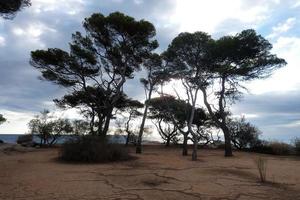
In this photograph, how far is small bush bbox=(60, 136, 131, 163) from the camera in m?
12.8

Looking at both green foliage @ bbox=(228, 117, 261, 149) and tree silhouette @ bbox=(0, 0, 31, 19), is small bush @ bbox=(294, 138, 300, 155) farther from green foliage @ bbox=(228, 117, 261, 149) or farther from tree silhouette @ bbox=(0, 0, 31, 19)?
tree silhouette @ bbox=(0, 0, 31, 19)

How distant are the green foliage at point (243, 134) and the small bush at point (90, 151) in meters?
15.0

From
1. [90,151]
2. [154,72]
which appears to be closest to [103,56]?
[154,72]

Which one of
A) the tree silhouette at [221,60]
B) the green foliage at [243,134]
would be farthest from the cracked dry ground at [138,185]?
the green foliage at [243,134]

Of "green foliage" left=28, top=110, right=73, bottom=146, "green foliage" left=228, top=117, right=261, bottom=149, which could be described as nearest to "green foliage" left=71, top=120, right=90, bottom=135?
"green foliage" left=28, top=110, right=73, bottom=146

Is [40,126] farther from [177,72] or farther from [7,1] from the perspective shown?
[7,1]

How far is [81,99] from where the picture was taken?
80.9 feet

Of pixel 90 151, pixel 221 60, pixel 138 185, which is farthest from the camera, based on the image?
pixel 221 60

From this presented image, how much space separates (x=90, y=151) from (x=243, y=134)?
666 inches

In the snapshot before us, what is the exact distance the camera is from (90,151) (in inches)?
507

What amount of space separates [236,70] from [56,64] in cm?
1116

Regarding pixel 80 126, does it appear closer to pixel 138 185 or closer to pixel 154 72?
pixel 154 72

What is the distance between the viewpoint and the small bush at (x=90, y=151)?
1280 centimetres

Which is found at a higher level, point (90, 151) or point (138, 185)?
point (90, 151)
